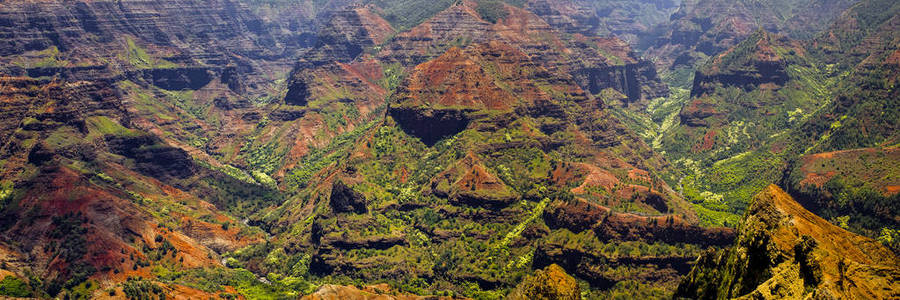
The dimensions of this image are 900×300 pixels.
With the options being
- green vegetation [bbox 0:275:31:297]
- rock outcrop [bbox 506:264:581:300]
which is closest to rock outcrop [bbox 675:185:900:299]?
rock outcrop [bbox 506:264:581:300]

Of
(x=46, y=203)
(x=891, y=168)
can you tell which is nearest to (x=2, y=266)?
(x=46, y=203)

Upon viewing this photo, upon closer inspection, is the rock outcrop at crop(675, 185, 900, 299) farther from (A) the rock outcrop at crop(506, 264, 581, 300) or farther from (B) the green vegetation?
(B) the green vegetation

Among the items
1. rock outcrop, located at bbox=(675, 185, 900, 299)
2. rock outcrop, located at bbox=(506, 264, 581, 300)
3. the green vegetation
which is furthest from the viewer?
the green vegetation

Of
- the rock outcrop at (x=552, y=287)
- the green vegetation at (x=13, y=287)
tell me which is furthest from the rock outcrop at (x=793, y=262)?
the green vegetation at (x=13, y=287)

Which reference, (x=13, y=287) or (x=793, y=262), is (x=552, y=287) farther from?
(x=13, y=287)

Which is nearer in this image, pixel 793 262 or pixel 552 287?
pixel 793 262

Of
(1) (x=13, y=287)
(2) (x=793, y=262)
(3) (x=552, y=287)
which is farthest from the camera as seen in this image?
(1) (x=13, y=287)

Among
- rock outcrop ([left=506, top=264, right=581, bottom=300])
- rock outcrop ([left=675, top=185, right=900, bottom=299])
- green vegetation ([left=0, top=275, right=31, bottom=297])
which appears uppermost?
rock outcrop ([left=675, top=185, right=900, bottom=299])

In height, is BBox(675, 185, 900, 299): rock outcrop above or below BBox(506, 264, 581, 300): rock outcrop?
above

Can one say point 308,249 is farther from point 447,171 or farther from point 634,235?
point 634,235

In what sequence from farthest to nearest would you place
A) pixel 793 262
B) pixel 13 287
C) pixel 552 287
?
pixel 13 287
pixel 552 287
pixel 793 262

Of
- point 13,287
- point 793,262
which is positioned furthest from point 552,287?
point 13,287
